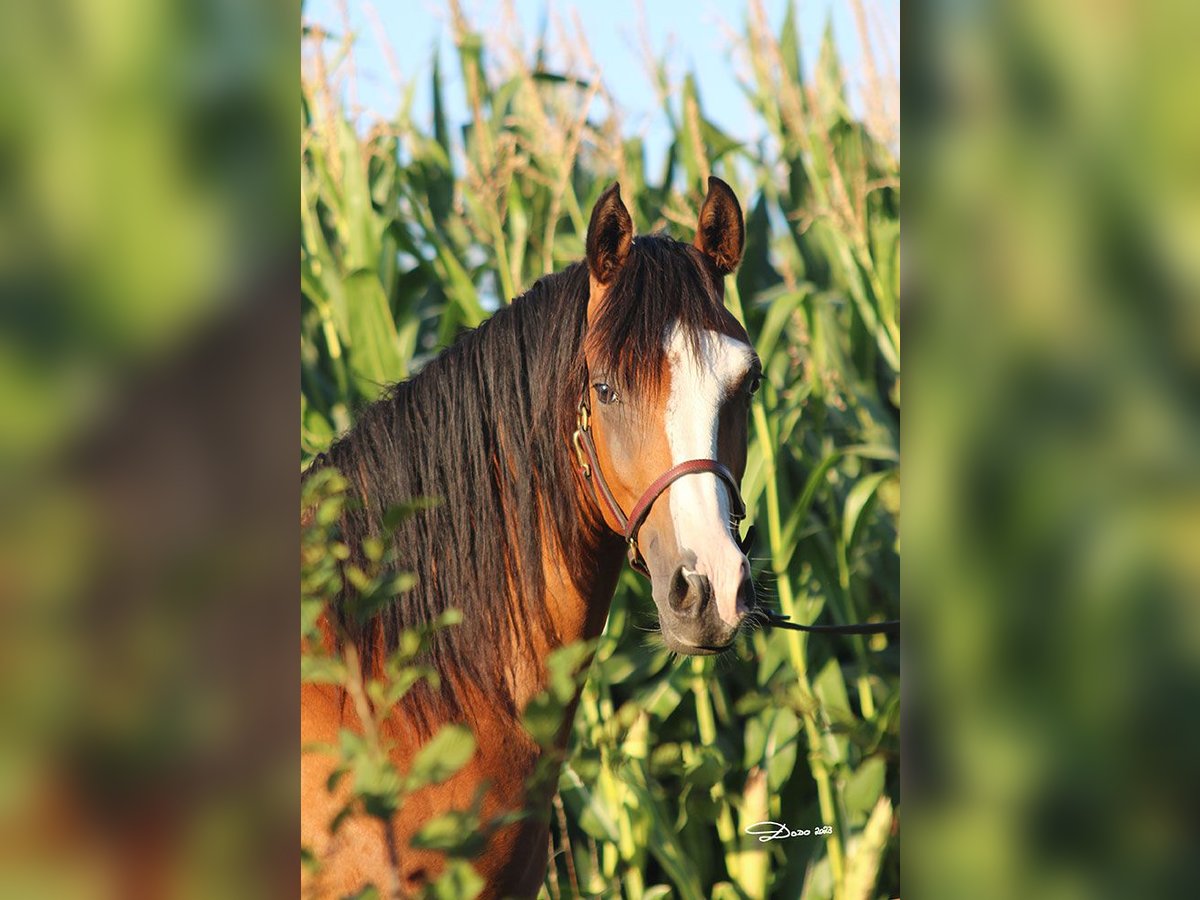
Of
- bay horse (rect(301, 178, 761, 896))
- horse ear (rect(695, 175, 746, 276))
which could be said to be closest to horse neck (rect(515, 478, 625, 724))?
bay horse (rect(301, 178, 761, 896))

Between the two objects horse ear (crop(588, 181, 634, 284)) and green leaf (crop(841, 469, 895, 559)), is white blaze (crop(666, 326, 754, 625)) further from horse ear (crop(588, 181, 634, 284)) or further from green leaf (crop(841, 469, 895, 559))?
green leaf (crop(841, 469, 895, 559))

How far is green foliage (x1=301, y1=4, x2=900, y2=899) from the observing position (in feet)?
5.67

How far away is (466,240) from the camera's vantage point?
202cm

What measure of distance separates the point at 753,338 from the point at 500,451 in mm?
797

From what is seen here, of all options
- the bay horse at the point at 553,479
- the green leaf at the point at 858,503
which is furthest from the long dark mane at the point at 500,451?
the green leaf at the point at 858,503

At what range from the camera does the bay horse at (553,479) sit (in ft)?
4.25

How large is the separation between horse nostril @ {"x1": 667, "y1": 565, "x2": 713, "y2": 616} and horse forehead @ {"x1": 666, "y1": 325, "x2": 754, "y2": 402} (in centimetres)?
21

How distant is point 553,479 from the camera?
1.43 metres
